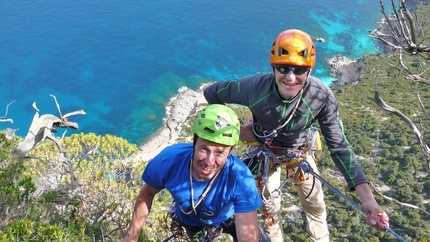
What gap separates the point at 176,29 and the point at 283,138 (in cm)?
5237

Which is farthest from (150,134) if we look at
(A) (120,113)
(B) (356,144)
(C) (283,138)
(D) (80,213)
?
(C) (283,138)

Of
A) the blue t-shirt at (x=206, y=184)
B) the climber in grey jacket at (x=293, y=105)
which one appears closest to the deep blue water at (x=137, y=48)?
the climber in grey jacket at (x=293, y=105)

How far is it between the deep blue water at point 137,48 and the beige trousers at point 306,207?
31262mm

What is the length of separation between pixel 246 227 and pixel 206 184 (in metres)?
0.47

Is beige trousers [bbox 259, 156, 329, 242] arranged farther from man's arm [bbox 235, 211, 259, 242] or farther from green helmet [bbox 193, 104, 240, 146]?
green helmet [bbox 193, 104, 240, 146]

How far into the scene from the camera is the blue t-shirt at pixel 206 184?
3113mm

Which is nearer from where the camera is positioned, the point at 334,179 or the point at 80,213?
the point at 80,213

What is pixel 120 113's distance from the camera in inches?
1510

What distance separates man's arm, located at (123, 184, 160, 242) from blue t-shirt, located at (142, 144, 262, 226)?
0.12m

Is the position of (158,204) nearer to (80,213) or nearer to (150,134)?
(80,213)

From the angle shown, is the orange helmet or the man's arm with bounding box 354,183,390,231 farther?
the orange helmet

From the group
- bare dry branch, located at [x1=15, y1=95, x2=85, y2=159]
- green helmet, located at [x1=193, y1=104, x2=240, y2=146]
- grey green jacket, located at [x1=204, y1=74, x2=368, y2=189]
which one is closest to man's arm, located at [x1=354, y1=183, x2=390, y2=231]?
grey green jacket, located at [x1=204, y1=74, x2=368, y2=189]

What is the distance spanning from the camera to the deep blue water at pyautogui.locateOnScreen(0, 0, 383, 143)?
127ft

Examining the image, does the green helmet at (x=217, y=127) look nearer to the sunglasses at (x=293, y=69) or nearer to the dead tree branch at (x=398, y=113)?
the sunglasses at (x=293, y=69)
